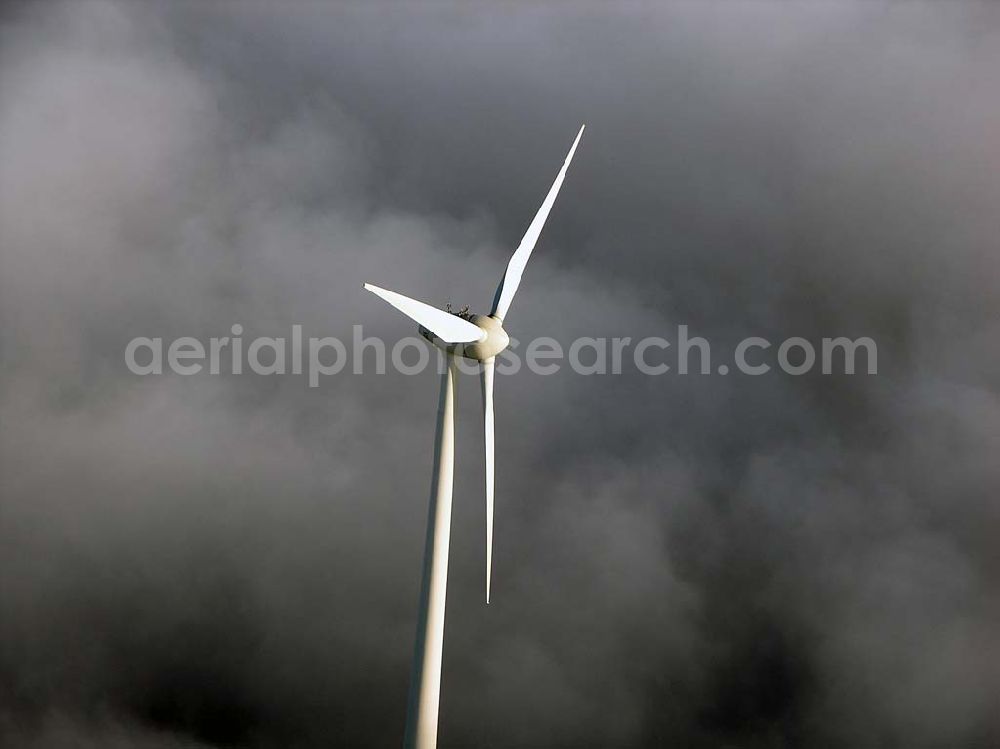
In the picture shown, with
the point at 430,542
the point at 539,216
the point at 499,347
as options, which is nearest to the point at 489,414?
the point at 499,347

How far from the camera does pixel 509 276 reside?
4547 cm

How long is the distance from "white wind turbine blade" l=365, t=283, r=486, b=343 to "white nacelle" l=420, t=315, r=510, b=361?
27 cm

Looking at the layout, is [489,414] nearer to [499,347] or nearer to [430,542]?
[499,347]

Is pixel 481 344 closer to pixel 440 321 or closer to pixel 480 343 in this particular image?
pixel 480 343

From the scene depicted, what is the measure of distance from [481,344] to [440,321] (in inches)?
81.0

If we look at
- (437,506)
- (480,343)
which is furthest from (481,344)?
(437,506)

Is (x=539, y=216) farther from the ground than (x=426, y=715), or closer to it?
farther from the ground

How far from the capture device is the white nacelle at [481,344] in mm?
40938

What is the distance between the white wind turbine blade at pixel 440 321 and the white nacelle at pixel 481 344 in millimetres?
274

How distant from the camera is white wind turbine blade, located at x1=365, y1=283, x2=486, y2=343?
38.9 metres

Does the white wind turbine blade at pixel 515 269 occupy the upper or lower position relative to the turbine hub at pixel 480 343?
upper

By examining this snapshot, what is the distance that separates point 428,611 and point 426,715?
3787 mm

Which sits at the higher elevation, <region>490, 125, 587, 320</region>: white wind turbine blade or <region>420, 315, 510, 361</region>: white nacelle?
<region>490, 125, 587, 320</region>: white wind turbine blade

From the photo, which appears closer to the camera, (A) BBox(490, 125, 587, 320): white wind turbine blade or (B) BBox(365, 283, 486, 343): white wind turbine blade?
(B) BBox(365, 283, 486, 343): white wind turbine blade
